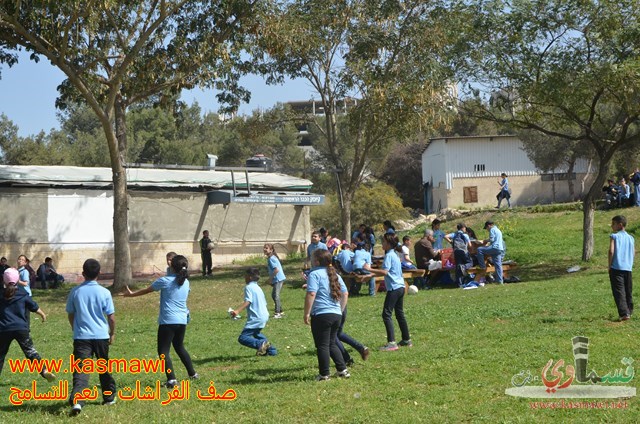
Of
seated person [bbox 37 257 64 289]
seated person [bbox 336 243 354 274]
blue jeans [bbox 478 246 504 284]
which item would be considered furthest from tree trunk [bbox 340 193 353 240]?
seated person [bbox 37 257 64 289]

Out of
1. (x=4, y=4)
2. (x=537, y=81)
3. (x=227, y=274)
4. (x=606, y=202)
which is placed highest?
(x=4, y=4)

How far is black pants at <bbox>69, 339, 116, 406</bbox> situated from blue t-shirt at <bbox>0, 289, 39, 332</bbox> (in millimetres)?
1448

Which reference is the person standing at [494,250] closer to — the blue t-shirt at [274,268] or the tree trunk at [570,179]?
the blue t-shirt at [274,268]

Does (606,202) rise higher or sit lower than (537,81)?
lower

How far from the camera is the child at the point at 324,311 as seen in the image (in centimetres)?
1043

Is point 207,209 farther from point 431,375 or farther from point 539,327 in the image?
point 431,375

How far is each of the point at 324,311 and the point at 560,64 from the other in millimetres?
14859

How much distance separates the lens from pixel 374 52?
27.3m

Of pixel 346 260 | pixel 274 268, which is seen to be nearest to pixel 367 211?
pixel 346 260

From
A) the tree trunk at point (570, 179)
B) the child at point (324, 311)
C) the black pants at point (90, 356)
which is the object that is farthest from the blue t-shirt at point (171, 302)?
the tree trunk at point (570, 179)

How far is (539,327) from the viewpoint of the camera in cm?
1370

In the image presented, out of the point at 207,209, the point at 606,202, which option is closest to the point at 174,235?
the point at 207,209

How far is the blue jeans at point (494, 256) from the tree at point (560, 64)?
4047 mm

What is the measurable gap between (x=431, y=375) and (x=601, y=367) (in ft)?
6.66
